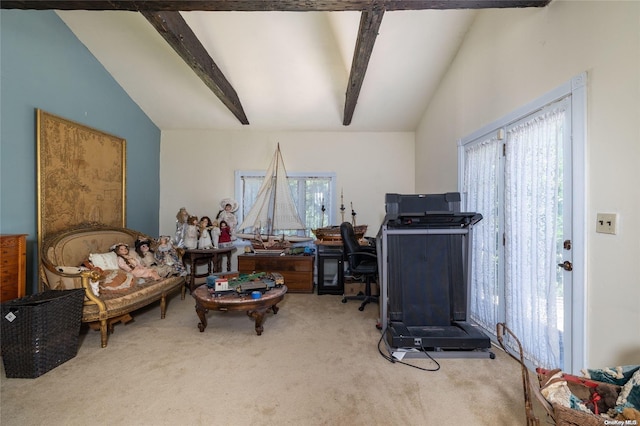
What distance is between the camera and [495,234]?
97.3 inches

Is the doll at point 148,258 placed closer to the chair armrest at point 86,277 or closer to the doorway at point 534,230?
the chair armrest at point 86,277

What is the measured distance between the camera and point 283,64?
10.9 ft

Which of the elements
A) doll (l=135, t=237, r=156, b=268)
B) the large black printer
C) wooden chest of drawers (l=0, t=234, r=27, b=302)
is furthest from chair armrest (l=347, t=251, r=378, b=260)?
wooden chest of drawers (l=0, t=234, r=27, b=302)

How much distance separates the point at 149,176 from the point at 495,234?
489 cm

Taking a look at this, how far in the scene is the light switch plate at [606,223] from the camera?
1446mm

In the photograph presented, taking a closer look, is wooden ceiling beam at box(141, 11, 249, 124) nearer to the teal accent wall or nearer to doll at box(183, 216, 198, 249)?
the teal accent wall

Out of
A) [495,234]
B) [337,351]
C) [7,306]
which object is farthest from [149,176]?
[495,234]

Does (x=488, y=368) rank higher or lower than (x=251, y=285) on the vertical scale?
lower

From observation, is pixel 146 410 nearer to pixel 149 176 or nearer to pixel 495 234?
pixel 495 234

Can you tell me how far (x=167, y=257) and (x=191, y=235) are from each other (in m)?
0.55

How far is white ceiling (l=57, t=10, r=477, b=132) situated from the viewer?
2.79 metres

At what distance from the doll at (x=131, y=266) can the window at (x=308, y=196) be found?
169cm

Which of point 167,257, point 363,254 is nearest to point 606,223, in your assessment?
point 363,254

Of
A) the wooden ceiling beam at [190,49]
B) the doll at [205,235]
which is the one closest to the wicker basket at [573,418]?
the wooden ceiling beam at [190,49]
